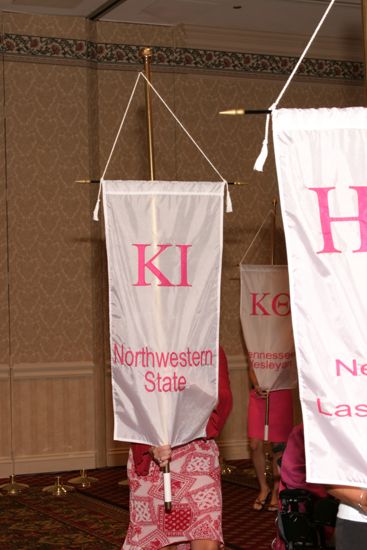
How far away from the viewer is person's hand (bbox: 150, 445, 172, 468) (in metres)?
4.20

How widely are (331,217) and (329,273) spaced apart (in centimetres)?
15

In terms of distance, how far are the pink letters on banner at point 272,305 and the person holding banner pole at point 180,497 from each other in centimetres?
341

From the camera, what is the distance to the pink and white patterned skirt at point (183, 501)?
4.28m

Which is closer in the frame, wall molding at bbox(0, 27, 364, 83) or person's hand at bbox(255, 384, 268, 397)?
person's hand at bbox(255, 384, 268, 397)

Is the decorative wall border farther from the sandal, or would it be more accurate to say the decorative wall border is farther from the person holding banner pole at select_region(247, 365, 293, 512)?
the sandal

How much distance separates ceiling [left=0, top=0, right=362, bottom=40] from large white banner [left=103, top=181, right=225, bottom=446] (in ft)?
14.9

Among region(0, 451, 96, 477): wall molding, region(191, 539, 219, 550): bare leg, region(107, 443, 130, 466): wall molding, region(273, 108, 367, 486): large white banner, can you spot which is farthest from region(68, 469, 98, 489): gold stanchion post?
region(273, 108, 367, 486): large white banner

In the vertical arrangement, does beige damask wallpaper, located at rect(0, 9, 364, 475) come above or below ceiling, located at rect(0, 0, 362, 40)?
below

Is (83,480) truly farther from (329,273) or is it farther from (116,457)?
(329,273)

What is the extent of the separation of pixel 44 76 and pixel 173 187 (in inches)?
190

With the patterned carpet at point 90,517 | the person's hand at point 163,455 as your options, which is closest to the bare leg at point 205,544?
the person's hand at point 163,455

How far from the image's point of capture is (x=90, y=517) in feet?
23.0

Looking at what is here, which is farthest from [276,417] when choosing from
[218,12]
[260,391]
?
[218,12]

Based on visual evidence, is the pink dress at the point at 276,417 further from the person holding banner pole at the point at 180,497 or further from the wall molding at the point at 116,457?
the person holding banner pole at the point at 180,497
